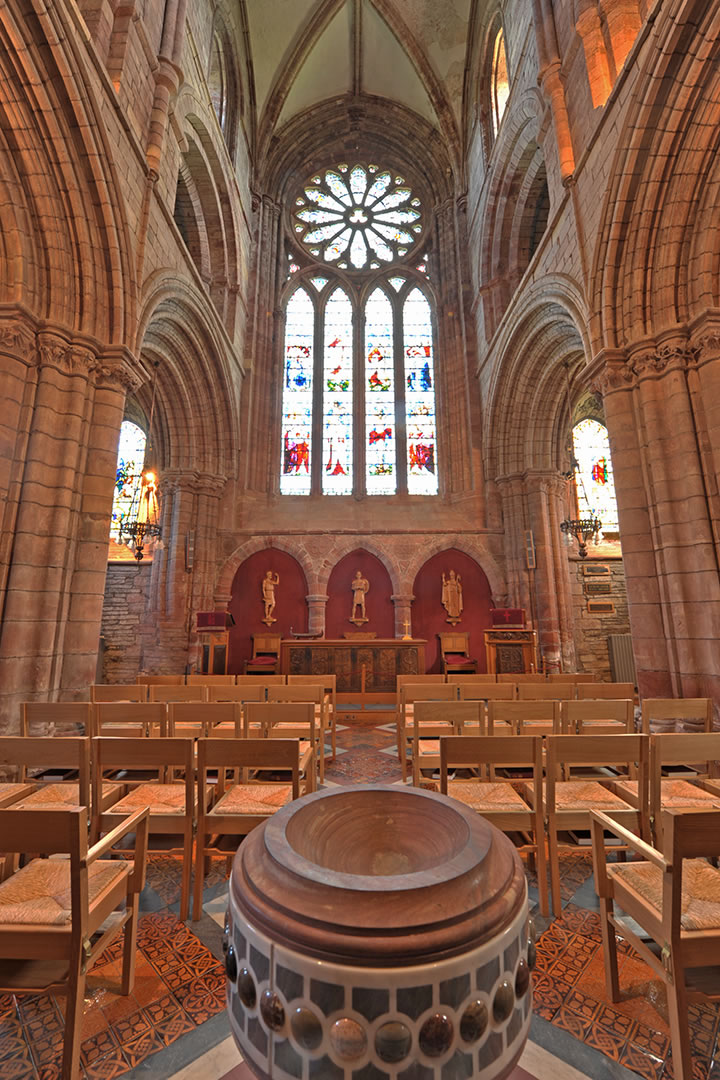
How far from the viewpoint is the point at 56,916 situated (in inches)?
60.8

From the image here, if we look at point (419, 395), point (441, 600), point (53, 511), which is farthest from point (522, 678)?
point (419, 395)

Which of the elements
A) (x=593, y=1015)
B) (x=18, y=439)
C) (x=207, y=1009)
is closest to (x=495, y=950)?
(x=593, y=1015)

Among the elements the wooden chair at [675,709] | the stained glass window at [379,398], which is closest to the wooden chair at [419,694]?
the wooden chair at [675,709]

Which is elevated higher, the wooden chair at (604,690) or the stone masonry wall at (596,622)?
the stone masonry wall at (596,622)

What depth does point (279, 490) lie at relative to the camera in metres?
12.3

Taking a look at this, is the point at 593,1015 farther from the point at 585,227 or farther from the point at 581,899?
the point at 585,227

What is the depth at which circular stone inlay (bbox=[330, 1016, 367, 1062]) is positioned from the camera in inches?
37.5

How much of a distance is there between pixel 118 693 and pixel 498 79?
48.7 ft

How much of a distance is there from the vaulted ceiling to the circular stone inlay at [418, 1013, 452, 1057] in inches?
674

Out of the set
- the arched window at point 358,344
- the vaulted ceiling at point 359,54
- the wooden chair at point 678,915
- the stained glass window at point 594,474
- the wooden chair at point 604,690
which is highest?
the vaulted ceiling at point 359,54

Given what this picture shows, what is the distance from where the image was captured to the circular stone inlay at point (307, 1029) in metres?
0.98

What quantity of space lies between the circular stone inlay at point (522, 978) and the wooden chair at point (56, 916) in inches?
46.7

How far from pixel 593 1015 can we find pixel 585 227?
7.83 meters

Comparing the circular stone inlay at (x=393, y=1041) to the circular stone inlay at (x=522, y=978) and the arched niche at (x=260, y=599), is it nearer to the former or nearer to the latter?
the circular stone inlay at (x=522, y=978)
